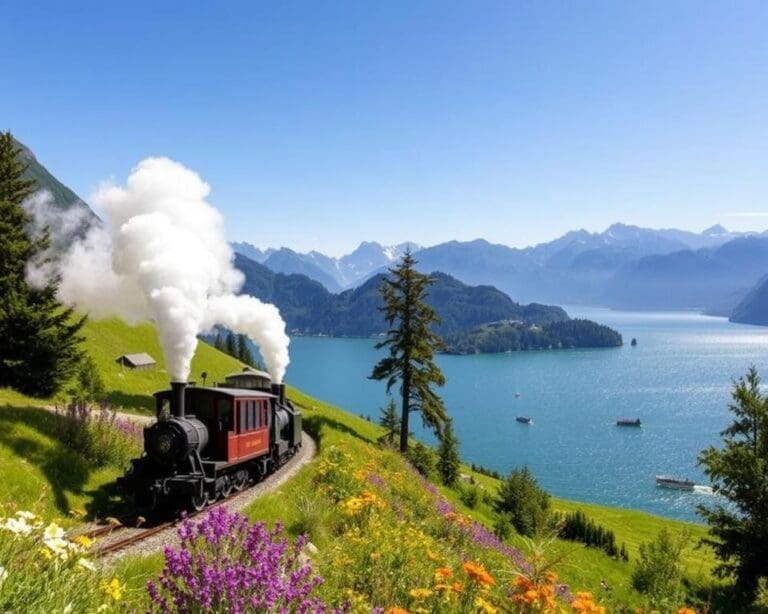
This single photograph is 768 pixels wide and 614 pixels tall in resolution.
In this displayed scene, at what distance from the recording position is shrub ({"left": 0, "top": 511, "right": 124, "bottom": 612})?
4332mm

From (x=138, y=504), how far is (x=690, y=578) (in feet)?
123

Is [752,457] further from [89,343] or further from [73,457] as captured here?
[89,343]

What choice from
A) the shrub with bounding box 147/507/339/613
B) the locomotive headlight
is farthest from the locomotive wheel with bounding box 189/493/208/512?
the shrub with bounding box 147/507/339/613

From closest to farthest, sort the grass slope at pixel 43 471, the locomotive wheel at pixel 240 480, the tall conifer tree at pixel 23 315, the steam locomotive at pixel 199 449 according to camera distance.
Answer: the grass slope at pixel 43 471 < the steam locomotive at pixel 199 449 < the locomotive wheel at pixel 240 480 < the tall conifer tree at pixel 23 315

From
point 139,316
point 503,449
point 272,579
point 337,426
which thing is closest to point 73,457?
point 139,316

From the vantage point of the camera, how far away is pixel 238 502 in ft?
66.1

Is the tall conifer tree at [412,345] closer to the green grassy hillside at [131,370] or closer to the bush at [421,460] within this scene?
the bush at [421,460]

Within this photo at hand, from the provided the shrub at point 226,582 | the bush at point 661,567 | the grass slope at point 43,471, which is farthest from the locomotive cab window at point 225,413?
the bush at point 661,567

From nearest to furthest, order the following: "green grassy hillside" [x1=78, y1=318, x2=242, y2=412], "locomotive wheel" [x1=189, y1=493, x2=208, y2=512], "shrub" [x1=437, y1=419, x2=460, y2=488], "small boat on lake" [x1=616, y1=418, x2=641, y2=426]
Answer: "locomotive wheel" [x1=189, y1=493, x2=208, y2=512] < "green grassy hillside" [x1=78, y1=318, x2=242, y2=412] < "shrub" [x1=437, y1=419, x2=460, y2=488] < "small boat on lake" [x1=616, y1=418, x2=641, y2=426]

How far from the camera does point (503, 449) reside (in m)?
118

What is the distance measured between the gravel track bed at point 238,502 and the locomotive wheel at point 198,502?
612 millimetres

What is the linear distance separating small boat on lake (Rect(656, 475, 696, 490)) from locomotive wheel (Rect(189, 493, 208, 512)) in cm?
9003

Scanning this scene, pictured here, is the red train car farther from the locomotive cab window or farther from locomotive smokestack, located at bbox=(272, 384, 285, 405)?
locomotive smokestack, located at bbox=(272, 384, 285, 405)

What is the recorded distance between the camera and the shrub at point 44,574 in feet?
14.2
